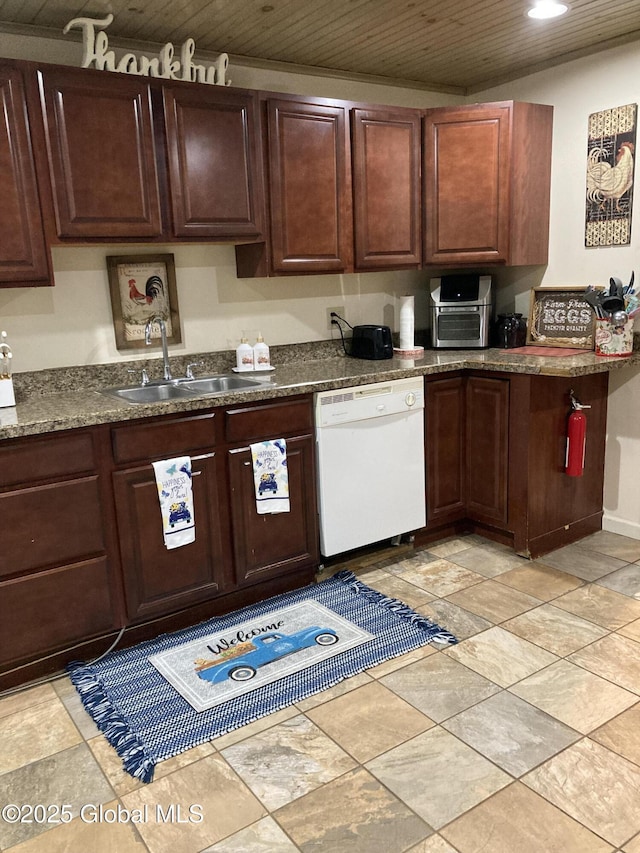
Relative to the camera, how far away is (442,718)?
2.18 metres

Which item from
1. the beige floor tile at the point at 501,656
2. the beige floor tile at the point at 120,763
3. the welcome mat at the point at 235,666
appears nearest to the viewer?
the beige floor tile at the point at 120,763

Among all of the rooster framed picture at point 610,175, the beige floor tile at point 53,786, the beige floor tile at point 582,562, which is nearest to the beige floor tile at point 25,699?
the beige floor tile at point 53,786

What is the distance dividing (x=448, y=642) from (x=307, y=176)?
2158mm

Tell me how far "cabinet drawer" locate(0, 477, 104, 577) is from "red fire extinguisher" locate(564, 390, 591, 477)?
2183 mm

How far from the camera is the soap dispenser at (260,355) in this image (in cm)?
331

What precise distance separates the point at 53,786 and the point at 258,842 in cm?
65

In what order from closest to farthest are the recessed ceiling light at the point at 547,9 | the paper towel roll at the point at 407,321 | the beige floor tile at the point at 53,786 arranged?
the beige floor tile at the point at 53,786
the recessed ceiling light at the point at 547,9
the paper towel roll at the point at 407,321

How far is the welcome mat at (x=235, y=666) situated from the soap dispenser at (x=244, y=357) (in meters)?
1.10

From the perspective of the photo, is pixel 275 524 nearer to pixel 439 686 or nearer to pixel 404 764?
pixel 439 686

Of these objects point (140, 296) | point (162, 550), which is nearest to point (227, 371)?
point (140, 296)

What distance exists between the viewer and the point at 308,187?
3.21 meters

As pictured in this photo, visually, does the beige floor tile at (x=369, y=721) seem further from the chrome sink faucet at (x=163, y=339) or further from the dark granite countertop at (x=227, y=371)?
the chrome sink faucet at (x=163, y=339)

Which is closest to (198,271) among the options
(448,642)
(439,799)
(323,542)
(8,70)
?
(8,70)

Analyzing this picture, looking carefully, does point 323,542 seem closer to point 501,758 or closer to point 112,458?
point 112,458
